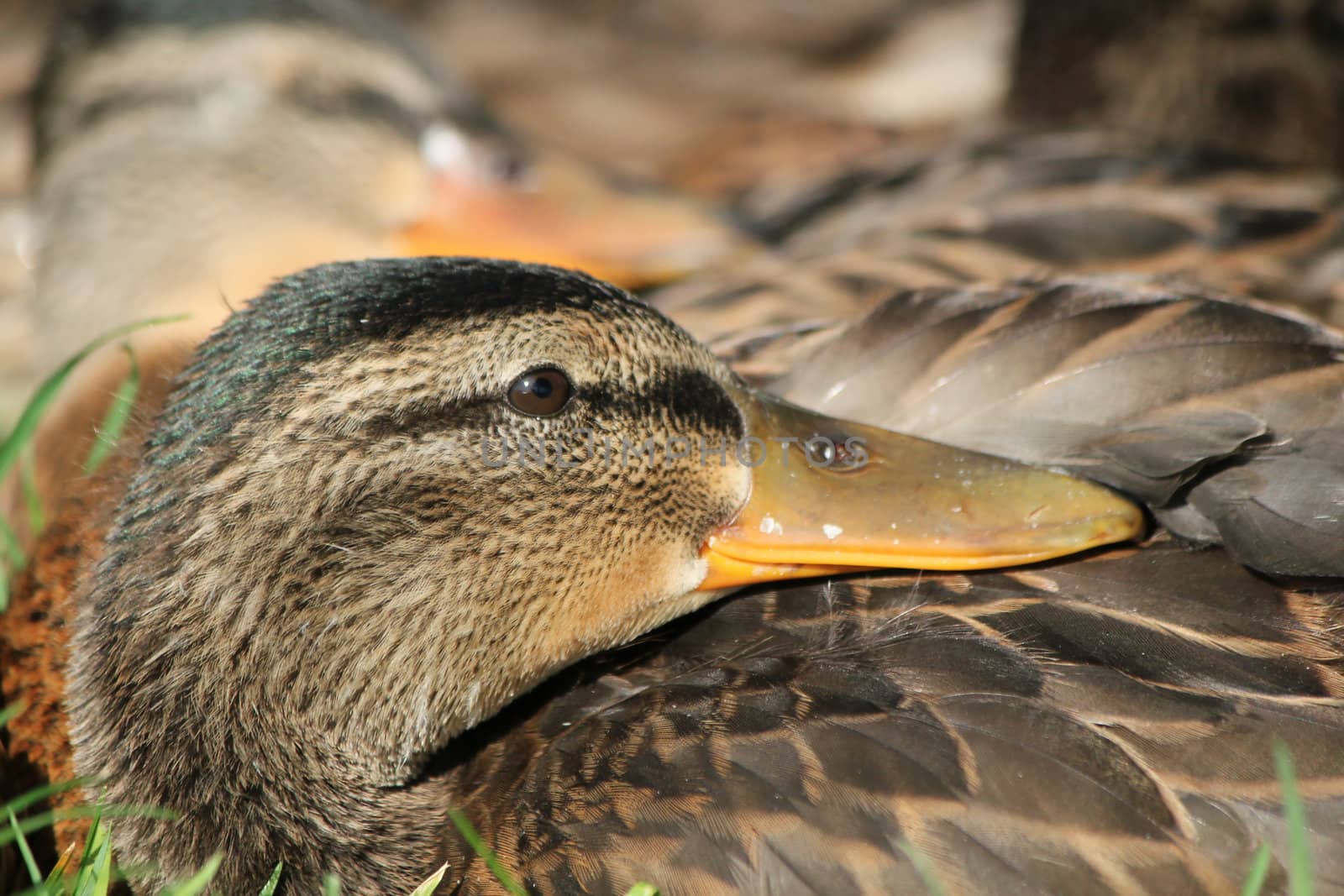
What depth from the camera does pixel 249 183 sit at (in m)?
4.37

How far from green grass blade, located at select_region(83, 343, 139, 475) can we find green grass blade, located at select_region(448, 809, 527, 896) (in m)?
0.90

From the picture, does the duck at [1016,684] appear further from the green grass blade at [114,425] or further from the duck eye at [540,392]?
the duck eye at [540,392]

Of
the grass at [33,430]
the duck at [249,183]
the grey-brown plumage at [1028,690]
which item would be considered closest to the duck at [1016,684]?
the grey-brown plumage at [1028,690]

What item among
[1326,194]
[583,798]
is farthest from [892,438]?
[1326,194]

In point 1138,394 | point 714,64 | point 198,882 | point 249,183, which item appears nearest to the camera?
point 198,882

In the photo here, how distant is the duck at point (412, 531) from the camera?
1962 mm

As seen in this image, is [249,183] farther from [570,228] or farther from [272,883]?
[272,883]

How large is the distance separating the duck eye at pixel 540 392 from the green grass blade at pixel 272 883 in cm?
74

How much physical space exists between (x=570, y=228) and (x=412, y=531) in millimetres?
2541

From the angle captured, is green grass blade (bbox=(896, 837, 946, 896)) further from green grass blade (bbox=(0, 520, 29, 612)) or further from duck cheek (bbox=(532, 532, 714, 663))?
green grass blade (bbox=(0, 520, 29, 612))

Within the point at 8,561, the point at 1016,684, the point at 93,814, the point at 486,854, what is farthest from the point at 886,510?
the point at 8,561

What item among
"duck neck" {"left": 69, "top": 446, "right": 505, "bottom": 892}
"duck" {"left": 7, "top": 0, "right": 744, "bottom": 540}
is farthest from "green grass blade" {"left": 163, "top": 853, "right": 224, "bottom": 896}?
"duck" {"left": 7, "top": 0, "right": 744, "bottom": 540}

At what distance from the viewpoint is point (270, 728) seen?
199 centimetres

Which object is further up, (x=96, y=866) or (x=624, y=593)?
(x=624, y=593)
